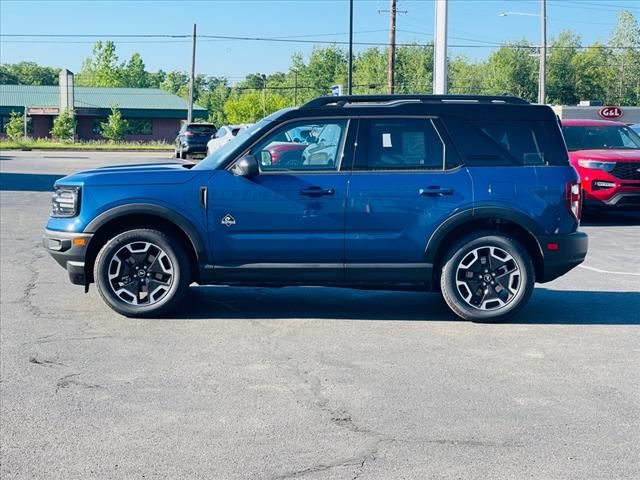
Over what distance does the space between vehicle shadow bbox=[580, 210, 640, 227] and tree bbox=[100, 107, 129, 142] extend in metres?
56.4

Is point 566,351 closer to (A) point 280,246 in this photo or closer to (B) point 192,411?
(A) point 280,246

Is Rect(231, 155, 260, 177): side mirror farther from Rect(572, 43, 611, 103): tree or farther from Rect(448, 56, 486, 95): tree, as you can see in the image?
Rect(448, 56, 486, 95): tree

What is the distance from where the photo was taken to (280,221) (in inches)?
306

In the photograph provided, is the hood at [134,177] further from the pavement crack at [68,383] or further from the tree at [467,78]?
the tree at [467,78]

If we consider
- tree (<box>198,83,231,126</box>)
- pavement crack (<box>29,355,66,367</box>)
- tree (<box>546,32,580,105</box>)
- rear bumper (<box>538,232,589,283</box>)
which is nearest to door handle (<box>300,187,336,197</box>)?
rear bumper (<box>538,232,589,283</box>)

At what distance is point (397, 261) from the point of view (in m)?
7.82

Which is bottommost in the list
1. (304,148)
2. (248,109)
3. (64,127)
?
(304,148)

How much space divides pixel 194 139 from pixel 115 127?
32.3 m

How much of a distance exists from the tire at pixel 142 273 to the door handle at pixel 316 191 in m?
1.20

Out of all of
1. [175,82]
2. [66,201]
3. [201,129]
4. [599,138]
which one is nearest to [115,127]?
[201,129]

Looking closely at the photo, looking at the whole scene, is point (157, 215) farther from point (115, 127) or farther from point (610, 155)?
point (115, 127)

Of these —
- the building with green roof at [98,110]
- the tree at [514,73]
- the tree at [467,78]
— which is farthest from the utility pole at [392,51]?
the tree at [467,78]

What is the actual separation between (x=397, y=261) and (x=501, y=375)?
1836 millimetres

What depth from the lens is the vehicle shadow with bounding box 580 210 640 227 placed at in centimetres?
1634
